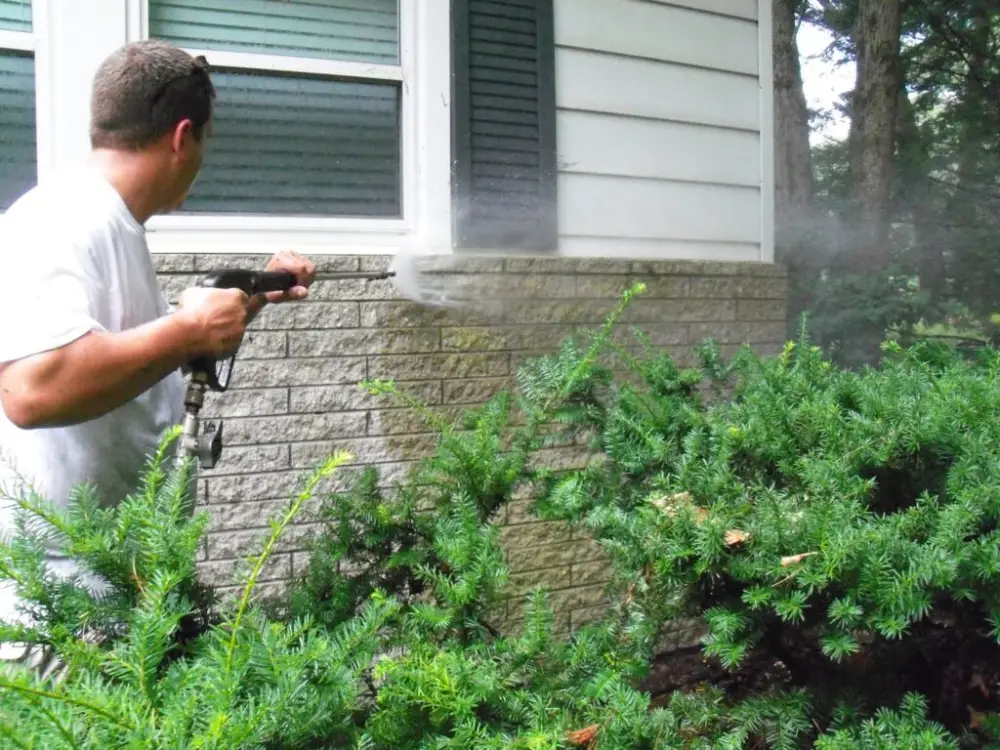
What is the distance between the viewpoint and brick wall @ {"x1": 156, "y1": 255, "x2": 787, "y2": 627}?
321cm

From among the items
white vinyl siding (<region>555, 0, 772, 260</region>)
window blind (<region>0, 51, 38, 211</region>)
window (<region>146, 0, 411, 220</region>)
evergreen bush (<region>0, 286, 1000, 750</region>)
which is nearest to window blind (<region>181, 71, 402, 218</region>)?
window (<region>146, 0, 411, 220</region>)

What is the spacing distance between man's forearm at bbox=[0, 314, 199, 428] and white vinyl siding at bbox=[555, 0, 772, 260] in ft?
8.25

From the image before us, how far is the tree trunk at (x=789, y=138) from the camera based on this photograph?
9.66m

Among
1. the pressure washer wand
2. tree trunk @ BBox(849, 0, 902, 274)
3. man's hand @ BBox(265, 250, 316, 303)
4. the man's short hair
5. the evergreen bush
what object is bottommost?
the evergreen bush

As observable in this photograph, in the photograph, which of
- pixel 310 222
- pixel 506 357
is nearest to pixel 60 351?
pixel 310 222

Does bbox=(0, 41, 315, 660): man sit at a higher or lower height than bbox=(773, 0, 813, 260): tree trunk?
lower

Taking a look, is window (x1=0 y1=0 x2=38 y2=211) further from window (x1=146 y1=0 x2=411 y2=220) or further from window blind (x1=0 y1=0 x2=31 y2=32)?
window (x1=146 y1=0 x2=411 y2=220)

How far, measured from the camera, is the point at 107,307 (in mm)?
1729

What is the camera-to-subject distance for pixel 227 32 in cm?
322

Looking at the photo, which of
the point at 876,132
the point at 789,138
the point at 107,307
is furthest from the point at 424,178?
the point at 789,138

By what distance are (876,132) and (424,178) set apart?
676cm

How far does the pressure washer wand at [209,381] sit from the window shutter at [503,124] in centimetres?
147

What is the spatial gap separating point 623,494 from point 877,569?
0.67 metres

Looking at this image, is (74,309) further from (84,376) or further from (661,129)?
(661,129)
